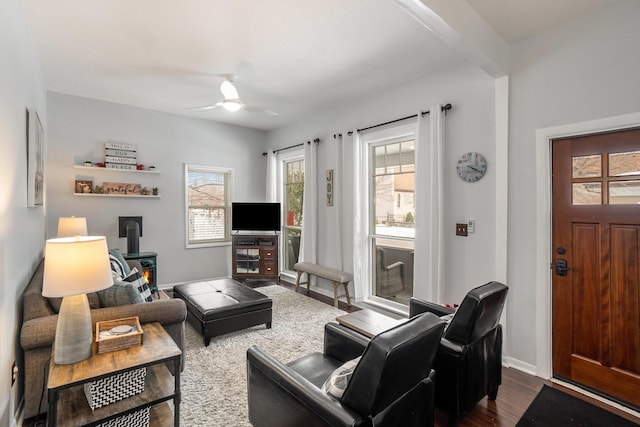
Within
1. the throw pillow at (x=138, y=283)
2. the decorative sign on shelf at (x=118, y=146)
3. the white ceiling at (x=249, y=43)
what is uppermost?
the white ceiling at (x=249, y=43)

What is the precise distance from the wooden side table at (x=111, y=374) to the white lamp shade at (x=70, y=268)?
42 cm

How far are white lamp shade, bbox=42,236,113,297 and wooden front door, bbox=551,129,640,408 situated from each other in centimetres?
338

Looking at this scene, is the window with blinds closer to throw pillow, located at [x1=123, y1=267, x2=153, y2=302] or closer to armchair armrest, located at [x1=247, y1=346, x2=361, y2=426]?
throw pillow, located at [x1=123, y1=267, x2=153, y2=302]

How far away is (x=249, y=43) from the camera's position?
2.93m

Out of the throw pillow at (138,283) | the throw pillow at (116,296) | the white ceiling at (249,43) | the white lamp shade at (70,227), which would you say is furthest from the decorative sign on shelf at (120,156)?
the throw pillow at (116,296)

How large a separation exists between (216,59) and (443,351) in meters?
3.37

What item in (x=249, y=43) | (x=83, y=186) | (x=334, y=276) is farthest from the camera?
(x=83, y=186)

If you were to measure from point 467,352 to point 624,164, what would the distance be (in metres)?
1.83

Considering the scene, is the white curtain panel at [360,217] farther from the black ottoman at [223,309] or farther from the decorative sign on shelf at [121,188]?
the decorative sign on shelf at [121,188]

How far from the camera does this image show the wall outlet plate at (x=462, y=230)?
3240 millimetres

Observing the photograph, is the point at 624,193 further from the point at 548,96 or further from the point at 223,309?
the point at 223,309

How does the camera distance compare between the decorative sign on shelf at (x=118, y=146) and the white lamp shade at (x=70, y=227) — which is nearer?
the white lamp shade at (x=70, y=227)

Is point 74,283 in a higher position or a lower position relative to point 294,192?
lower

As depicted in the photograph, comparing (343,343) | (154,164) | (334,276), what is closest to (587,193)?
(343,343)
